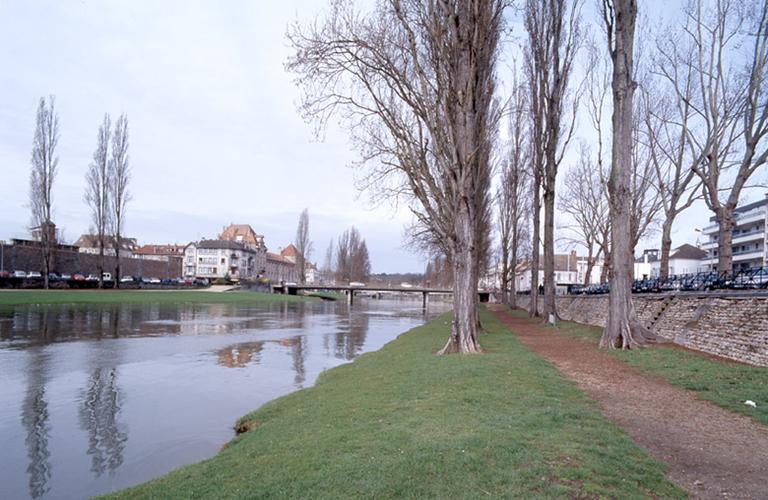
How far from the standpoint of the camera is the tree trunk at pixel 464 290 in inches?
521

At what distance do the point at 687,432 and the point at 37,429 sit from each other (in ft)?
35.8

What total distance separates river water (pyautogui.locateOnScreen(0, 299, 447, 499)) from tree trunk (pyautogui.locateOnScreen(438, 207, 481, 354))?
452 centimetres

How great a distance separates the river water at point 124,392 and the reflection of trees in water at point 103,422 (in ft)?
0.07

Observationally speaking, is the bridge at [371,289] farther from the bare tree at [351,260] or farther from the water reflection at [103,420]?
the water reflection at [103,420]

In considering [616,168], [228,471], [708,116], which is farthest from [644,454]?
[708,116]

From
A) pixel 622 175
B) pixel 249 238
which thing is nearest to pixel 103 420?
pixel 622 175

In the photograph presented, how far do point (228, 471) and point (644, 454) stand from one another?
4.62m

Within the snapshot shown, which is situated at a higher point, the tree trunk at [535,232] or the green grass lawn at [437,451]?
the tree trunk at [535,232]

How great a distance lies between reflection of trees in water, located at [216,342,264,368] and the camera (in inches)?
680

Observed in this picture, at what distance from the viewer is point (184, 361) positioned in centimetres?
1725

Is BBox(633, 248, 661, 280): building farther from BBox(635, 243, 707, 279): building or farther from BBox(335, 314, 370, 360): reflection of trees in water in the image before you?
BBox(335, 314, 370, 360): reflection of trees in water

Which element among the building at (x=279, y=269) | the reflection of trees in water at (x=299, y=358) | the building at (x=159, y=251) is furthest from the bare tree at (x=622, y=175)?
the building at (x=159, y=251)

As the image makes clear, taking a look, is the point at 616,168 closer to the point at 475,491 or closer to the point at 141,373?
the point at 475,491

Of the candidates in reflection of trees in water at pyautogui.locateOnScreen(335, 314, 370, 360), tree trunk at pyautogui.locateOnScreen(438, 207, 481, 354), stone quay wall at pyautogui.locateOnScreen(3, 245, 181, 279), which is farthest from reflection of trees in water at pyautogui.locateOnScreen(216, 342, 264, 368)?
stone quay wall at pyautogui.locateOnScreen(3, 245, 181, 279)
